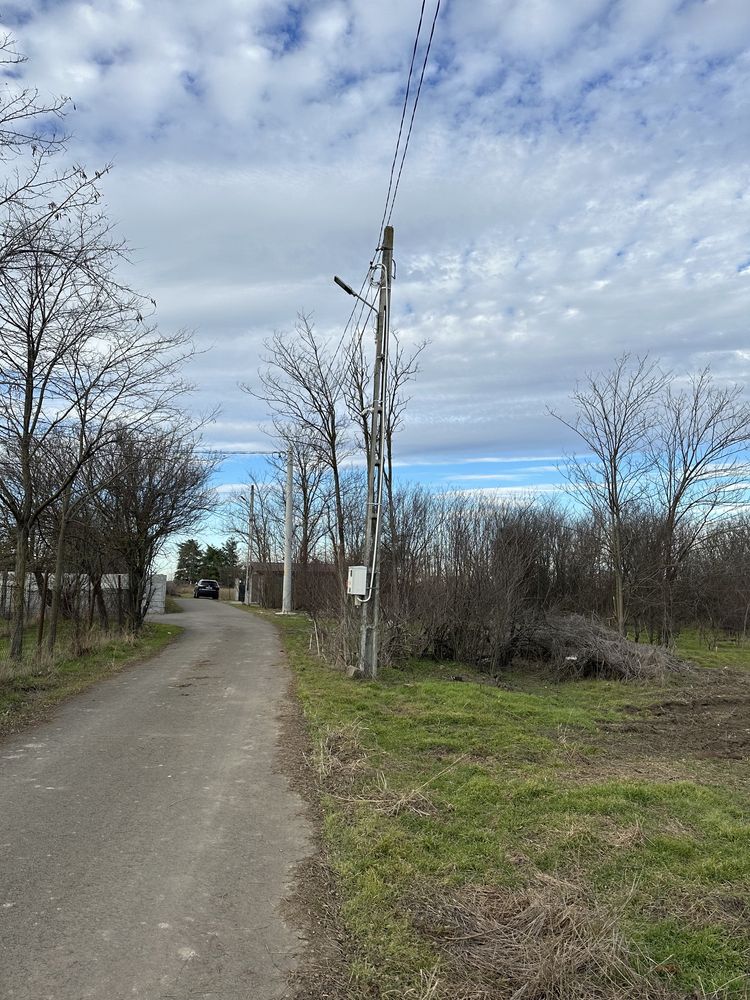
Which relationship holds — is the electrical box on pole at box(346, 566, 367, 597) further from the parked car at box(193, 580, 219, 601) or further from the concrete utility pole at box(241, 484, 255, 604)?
the parked car at box(193, 580, 219, 601)

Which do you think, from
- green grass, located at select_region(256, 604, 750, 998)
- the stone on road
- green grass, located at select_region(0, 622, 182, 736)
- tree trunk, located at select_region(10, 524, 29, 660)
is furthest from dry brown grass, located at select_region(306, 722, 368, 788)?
tree trunk, located at select_region(10, 524, 29, 660)

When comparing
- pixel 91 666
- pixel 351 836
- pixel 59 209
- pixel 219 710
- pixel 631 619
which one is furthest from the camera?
pixel 631 619

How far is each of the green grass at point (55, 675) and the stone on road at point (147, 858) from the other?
1.69ft

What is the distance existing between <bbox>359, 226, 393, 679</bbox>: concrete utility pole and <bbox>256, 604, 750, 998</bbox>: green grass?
279 centimetres

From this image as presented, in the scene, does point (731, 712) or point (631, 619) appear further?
point (631, 619)

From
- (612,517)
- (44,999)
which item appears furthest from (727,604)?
(44,999)

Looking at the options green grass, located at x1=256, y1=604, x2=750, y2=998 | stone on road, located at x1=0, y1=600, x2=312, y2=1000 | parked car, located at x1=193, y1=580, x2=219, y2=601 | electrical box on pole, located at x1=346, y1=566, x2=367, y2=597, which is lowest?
stone on road, located at x1=0, y1=600, x2=312, y2=1000

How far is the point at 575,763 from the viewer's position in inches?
271

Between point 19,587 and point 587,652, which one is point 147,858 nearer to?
point 19,587

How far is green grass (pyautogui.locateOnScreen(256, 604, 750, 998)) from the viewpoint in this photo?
3408 millimetres

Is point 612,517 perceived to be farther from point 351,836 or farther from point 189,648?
point 351,836

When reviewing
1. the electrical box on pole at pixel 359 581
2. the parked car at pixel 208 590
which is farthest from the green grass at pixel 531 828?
the parked car at pixel 208 590

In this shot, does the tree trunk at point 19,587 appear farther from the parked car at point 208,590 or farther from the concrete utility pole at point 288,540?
the parked car at point 208,590

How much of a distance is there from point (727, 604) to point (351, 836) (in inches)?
1088
